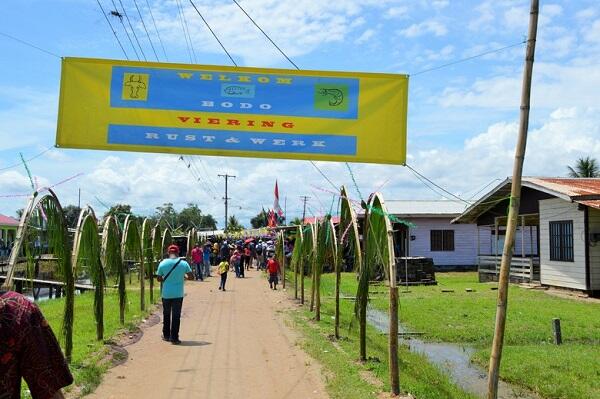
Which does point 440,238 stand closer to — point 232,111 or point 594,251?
point 594,251

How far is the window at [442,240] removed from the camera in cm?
3122

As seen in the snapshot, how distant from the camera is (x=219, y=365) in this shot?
8469mm

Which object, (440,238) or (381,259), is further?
(440,238)

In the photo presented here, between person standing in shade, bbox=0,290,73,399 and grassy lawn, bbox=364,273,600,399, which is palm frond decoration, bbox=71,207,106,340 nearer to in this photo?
grassy lawn, bbox=364,273,600,399

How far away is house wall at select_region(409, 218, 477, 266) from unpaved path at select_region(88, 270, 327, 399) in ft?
59.9

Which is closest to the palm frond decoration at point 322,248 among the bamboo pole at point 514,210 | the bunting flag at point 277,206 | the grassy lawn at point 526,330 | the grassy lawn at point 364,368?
the grassy lawn at point 364,368

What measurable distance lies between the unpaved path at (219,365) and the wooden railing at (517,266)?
11145mm

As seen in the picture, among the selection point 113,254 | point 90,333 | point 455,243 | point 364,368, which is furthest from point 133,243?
point 455,243

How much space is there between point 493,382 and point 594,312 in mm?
9900

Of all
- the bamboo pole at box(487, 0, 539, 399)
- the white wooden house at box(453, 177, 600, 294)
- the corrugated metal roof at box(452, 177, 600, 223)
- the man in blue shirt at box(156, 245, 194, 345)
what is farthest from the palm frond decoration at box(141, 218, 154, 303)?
the bamboo pole at box(487, 0, 539, 399)

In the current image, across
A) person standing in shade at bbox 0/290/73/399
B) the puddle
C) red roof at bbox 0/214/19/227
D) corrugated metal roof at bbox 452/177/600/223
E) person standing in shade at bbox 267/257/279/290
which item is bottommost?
the puddle

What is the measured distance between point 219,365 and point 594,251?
13.2m

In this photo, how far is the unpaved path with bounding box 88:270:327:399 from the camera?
→ 23.2ft

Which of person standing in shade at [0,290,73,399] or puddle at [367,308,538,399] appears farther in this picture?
puddle at [367,308,538,399]
